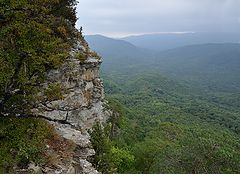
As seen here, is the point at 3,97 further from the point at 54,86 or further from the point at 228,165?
the point at 228,165

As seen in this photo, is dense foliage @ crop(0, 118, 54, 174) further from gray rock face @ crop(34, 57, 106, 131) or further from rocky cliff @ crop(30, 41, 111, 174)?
gray rock face @ crop(34, 57, 106, 131)

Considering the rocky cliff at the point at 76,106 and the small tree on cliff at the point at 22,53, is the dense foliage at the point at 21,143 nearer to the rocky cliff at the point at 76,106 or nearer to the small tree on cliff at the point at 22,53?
the small tree on cliff at the point at 22,53

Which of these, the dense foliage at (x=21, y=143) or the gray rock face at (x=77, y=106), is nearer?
the dense foliage at (x=21, y=143)

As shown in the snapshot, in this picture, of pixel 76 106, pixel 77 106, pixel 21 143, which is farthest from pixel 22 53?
pixel 77 106

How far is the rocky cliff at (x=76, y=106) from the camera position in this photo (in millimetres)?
14244

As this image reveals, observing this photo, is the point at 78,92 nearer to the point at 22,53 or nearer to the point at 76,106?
the point at 76,106

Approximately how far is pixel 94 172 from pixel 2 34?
19.2 feet

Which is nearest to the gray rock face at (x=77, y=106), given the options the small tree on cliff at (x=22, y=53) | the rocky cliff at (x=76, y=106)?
the rocky cliff at (x=76, y=106)

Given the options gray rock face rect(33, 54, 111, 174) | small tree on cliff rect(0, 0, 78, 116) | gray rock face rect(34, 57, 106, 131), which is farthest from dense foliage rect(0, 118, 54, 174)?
gray rock face rect(34, 57, 106, 131)

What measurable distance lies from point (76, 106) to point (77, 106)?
15 centimetres

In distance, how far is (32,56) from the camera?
1207 cm

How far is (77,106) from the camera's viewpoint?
760 inches

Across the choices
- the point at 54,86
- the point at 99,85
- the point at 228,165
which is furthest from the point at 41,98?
the point at 228,165

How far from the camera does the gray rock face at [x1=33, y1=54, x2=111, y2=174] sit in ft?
47.7
